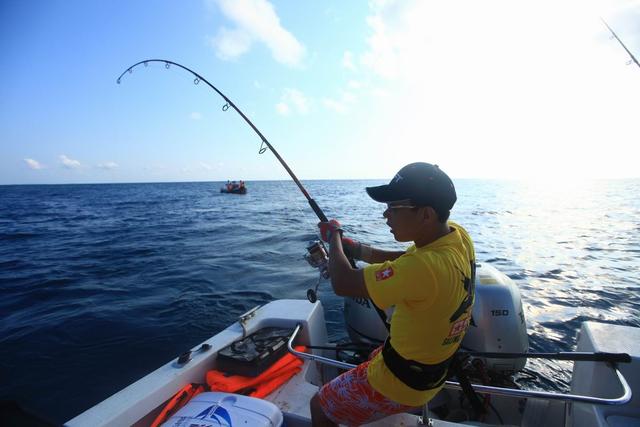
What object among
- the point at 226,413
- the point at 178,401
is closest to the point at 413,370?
the point at 226,413

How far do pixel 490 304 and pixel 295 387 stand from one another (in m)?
2.07

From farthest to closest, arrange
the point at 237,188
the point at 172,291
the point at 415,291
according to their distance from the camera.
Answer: the point at 237,188
the point at 172,291
the point at 415,291

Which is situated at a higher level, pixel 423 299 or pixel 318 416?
Answer: pixel 423 299

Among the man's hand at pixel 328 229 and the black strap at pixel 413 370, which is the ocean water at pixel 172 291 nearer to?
the black strap at pixel 413 370

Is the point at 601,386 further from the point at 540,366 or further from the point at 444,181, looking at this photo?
the point at 540,366

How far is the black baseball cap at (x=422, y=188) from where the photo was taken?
1.58 meters

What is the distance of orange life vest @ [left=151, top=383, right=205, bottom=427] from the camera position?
7.66ft

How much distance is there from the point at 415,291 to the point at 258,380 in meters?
1.87

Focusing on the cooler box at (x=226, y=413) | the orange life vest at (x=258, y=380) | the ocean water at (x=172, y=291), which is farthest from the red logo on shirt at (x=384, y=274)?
the ocean water at (x=172, y=291)

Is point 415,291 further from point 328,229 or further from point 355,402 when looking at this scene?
point 328,229

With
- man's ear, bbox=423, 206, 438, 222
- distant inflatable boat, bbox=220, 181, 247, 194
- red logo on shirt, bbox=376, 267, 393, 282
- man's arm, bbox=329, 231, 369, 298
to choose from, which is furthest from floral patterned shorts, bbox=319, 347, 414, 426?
distant inflatable boat, bbox=220, 181, 247, 194

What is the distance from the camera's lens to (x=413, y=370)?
164 centimetres

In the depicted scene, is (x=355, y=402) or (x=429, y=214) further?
(x=355, y=402)

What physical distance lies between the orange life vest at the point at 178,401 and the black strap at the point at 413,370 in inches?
65.9
